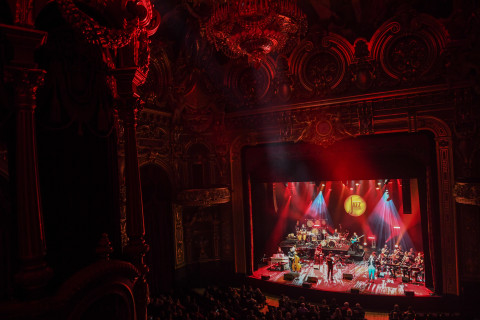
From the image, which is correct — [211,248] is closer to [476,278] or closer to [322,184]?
[322,184]

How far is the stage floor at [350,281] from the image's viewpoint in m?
9.82

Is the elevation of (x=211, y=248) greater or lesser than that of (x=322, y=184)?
lesser

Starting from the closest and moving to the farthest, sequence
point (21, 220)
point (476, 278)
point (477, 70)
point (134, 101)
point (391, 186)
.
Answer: point (21, 220) < point (134, 101) < point (477, 70) < point (476, 278) < point (391, 186)

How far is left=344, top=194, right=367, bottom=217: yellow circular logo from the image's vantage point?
47.4 feet

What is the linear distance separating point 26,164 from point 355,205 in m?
14.0

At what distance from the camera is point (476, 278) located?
8992 mm

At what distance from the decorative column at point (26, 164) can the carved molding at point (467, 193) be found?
29.4 ft

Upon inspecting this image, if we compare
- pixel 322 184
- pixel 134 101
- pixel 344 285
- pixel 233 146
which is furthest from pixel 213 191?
pixel 134 101

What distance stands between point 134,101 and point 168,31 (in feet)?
25.3

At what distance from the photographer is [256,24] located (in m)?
6.54

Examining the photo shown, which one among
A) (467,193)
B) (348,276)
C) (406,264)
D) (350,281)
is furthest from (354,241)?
(467,193)

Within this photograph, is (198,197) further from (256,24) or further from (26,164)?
(26,164)

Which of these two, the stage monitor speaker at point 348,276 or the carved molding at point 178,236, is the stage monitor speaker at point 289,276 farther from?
the carved molding at point 178,236

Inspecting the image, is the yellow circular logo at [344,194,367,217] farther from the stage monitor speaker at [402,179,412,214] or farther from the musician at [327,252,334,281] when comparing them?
the musician at [327,252,334,281]
